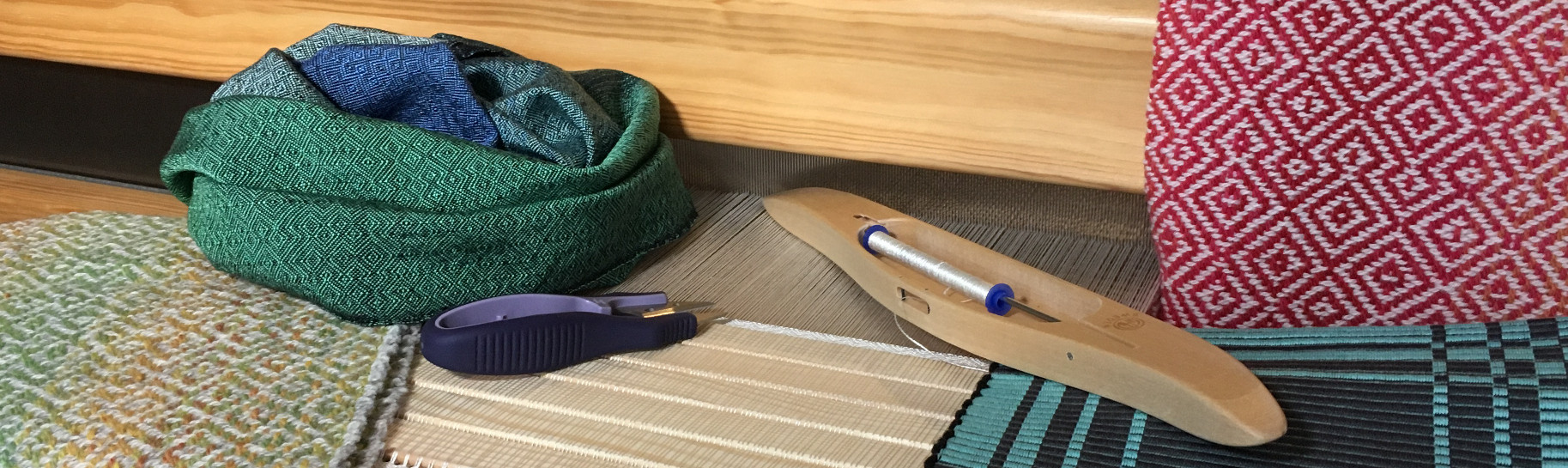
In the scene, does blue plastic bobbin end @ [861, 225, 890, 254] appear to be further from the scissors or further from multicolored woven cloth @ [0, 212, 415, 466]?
multicolored woven cloth @ [0, 212, 415, 466]

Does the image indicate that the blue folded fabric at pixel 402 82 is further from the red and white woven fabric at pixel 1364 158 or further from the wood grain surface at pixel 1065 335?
the red and white woven fabric at pixel 1364 158

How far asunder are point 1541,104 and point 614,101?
1.81 feet

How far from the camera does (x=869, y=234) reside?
2.29ft

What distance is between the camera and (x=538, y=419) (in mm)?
552

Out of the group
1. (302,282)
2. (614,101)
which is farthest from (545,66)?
(302,282)

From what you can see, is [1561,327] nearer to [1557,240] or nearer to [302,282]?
[1557,240]

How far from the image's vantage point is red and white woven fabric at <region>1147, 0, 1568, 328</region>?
1.77 feet

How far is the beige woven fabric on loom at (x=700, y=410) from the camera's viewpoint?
1.70 ft

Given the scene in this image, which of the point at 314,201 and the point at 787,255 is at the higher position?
the point at 314,201

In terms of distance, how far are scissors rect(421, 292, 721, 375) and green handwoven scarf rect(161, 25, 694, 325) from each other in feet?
0.10

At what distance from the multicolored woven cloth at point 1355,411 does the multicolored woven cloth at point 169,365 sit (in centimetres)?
30

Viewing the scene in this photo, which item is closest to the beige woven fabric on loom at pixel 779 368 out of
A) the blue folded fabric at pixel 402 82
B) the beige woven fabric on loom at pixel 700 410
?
the beige woven fabric on loom at pixel 700 410

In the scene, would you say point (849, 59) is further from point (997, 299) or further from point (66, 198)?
point (66, 198)

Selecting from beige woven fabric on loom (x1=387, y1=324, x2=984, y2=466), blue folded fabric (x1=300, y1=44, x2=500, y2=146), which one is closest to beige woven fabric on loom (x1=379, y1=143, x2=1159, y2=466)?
beige woven fabric on loom (x1=387, y1=324, x2=984, y2=466)
